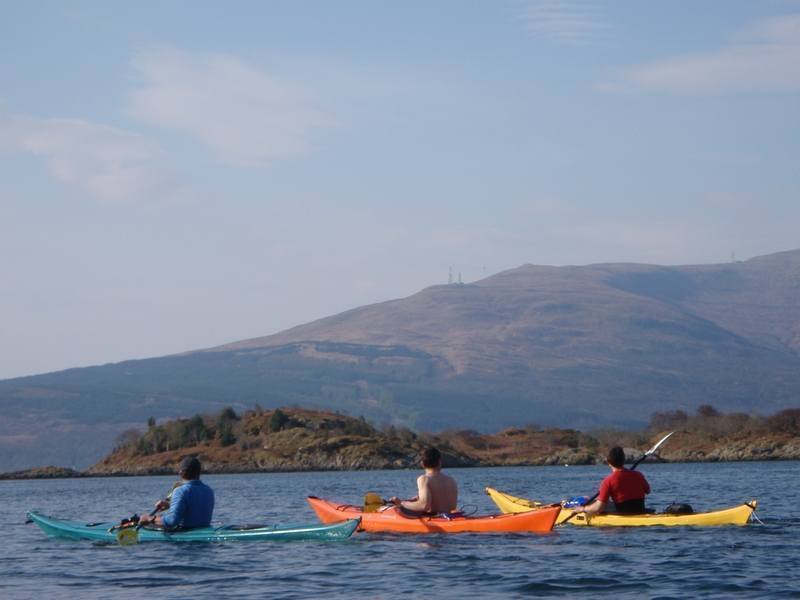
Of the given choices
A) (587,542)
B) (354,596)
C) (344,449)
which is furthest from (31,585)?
(344,449)

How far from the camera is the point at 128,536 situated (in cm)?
2473

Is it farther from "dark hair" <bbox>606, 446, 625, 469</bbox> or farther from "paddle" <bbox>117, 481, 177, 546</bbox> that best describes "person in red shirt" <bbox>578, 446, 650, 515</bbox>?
"paddle" <bbox>117, 481, 177, 546</bbox>

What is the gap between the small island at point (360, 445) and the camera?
8744cm

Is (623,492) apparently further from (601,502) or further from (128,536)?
(128,536)

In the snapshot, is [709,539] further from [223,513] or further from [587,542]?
[223,513]

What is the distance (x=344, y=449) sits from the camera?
89188 millimetres

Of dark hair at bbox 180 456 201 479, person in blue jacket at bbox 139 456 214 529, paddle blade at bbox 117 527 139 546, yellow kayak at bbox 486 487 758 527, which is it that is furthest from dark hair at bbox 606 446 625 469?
paddle blade at bbox 117 527 139 546

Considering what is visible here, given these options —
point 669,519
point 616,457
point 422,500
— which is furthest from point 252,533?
point 669,519

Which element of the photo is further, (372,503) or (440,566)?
(372,503)

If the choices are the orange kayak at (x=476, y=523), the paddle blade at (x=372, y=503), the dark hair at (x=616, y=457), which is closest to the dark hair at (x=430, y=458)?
the orange kayak at (x=476, y=523)

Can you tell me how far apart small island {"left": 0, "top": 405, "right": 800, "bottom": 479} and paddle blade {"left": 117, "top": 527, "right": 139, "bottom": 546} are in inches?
2425

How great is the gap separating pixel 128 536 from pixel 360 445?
65.2 metres

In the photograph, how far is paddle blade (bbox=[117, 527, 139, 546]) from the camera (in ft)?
80.8

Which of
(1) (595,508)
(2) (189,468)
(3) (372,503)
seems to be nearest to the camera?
(2) (189,468)
